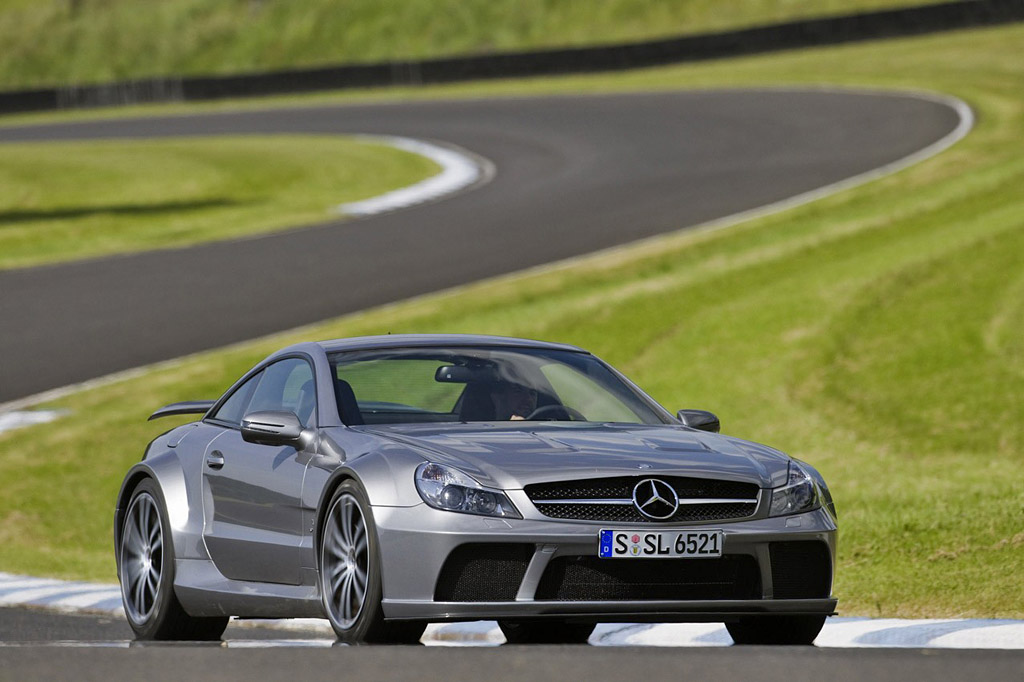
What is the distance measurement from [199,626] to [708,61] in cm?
4479

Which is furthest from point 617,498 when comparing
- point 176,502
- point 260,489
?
point 176,502

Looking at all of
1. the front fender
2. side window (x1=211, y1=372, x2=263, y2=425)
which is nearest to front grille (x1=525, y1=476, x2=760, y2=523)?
the front fender

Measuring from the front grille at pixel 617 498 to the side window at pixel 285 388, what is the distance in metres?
1.71

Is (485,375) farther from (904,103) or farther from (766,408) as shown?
(904,103)

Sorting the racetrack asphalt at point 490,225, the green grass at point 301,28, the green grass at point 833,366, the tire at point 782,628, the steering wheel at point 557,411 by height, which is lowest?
the green grass at point 301,28

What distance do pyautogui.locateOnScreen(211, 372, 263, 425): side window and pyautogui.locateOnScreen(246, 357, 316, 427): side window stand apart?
2.3 inches

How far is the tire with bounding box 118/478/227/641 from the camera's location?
7910 millimetres

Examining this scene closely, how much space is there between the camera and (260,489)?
7.39m

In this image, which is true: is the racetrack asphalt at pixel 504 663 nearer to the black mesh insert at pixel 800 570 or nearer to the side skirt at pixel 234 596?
the black mesh insert at pixel 800 570

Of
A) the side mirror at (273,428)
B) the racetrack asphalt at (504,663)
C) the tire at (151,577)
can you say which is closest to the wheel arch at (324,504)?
the side mirror at (273,428)

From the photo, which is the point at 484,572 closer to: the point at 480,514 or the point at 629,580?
the point at 480,514

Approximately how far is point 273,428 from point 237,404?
1.27 meters

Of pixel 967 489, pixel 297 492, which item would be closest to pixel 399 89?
pixel 967 489

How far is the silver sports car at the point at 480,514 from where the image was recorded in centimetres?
634
